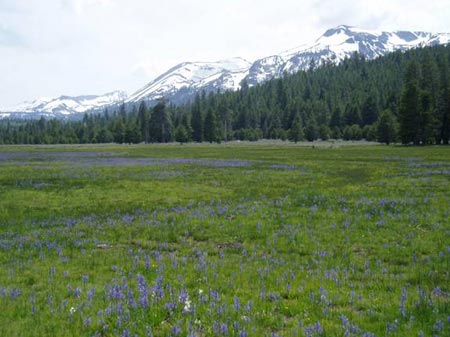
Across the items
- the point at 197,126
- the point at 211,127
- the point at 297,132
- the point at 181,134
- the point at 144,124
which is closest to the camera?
the point at 297,132

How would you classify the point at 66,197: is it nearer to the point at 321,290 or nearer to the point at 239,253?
the point at 239,253

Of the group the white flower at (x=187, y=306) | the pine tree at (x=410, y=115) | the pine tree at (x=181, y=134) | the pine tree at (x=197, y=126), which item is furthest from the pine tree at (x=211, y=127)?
the white flower at (x=187, y=306)

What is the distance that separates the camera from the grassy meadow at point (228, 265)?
703 centimetres

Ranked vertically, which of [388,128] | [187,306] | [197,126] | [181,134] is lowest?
[187,306]

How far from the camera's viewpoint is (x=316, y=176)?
35.3 metres

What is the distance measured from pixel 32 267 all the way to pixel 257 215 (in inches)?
395

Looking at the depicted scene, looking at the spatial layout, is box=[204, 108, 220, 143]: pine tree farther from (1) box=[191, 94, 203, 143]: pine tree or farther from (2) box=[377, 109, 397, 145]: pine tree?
(2) box=[377, 109, 397, 145]: pine tree

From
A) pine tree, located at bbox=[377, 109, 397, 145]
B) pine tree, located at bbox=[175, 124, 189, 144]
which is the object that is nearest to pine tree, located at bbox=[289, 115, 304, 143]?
pine tree, located at bbox=[175, 124, 189, 144]

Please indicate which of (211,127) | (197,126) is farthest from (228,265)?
(197,126)

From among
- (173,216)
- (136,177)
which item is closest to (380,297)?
(173,216)

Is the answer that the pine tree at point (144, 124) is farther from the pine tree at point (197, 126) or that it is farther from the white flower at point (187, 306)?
the white flower at point (187, 306)

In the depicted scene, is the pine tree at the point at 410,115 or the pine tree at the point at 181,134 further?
the pine tree at the point at 181,134

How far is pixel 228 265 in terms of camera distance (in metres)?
10.6

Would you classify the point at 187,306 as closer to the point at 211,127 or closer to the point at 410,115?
the point at 410,115
